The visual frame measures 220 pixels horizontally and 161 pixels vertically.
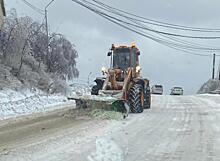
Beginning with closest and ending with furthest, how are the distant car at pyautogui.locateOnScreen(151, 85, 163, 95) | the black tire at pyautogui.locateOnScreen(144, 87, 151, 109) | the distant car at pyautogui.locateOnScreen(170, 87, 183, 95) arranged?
1. the black tire at pyautogui.locateOnScreen(144, 87, 151, 109)
2. the distant car at pyautogui.locateOnScreen(151, 85, 163, 95)
3. the distant car at pyautogui.locateOnScreen(170, 87, 183, 95)

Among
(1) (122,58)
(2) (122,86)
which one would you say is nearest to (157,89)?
(1) (122,58)

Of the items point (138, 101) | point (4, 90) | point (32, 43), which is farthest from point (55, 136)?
point (32, 43)

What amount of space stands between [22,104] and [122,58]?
539 centimetres

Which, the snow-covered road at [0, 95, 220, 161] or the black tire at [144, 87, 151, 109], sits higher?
the black tire at [144, 87, 151, 109]

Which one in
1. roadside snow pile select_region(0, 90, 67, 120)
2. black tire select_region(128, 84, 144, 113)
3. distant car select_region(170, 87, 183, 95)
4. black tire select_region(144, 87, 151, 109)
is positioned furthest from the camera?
distant car select_region(170, 87, 183, 95)

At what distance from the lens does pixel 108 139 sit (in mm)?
11492

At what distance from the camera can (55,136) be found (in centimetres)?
1199

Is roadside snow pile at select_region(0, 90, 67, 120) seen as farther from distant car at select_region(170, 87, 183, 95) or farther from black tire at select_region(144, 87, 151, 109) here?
distant car at select_region(170, 87, 183, 95)

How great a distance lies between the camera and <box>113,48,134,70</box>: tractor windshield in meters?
21.6

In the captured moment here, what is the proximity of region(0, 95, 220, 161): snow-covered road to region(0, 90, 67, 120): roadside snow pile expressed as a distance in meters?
2.32

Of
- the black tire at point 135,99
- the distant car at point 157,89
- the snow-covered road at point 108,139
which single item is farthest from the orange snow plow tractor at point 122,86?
the distant car at point 157,89

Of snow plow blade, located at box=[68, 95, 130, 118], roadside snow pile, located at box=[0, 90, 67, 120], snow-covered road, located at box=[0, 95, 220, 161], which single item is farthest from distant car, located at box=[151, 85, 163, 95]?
snow-covered road, located at box=[0, 95, 220, 161]

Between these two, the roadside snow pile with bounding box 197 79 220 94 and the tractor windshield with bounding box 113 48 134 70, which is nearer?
the tractor windshield with bounding box 113 48 134 70

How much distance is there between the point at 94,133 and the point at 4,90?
43.6 ft
